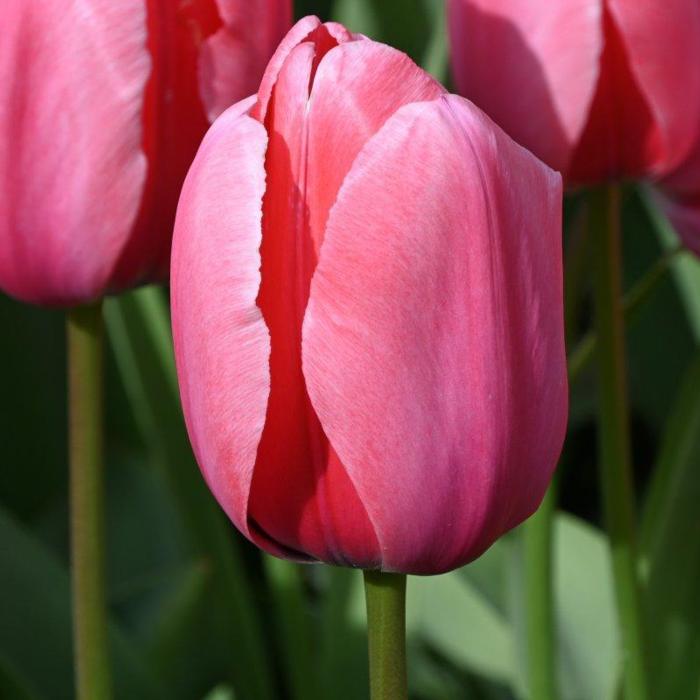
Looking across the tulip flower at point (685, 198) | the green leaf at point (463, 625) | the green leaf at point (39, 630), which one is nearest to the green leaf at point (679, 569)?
the green leaf at point (463, 625)

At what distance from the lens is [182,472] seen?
94 centimetres

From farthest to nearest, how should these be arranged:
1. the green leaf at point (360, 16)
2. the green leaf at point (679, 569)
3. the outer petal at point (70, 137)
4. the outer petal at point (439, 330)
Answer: the green leaf at point (360, 16) < the green leaf at point (679, 569) < the outer petal at point (70, 137) < the outer petal at point (439, 330)

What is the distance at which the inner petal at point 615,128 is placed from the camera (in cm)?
63

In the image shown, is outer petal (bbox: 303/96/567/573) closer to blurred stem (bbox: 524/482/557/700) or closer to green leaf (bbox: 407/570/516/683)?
blurred stem (bbox: 524/482/557/700)

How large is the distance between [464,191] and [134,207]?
19cm

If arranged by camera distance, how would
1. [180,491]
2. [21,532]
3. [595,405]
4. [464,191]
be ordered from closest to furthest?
[464,191]
[21,532]
[180,491]
[595,405]

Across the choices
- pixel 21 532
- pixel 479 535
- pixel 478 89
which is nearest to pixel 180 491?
pixel 21 532

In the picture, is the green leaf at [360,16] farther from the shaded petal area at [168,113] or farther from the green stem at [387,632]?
the green stem at [387,632]

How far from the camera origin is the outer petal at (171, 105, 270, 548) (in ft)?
1.37

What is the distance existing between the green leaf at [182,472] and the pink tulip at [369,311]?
0.47 m

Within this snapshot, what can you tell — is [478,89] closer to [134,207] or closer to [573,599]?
[134,207]

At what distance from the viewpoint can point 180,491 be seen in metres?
0.95

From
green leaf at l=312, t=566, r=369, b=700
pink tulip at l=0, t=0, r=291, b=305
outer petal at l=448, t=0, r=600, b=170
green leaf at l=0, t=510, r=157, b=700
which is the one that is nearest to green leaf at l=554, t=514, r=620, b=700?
green leaf at l=312, t=566, r=369, b=700

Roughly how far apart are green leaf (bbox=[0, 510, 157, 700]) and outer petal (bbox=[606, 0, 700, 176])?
408 mm
